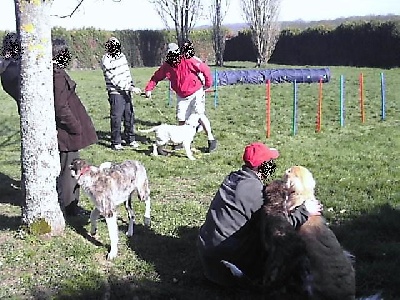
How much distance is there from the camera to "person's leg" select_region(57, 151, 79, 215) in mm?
6473

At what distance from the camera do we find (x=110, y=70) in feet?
34.7

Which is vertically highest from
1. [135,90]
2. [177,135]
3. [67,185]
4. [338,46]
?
[338,46]

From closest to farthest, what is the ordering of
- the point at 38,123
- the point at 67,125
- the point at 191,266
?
the point at 191,266, the point at 38,123, the point at 67,125

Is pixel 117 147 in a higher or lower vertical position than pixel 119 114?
lower

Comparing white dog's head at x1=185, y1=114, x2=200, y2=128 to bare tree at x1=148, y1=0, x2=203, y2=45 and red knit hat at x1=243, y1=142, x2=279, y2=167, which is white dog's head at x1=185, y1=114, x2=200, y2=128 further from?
bare tree at x1=148, y1=0, x2=203, y2=45

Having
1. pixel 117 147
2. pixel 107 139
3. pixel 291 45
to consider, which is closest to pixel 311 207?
pixel 117 147

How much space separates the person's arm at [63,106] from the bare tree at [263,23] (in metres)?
31.4

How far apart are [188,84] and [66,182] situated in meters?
4.35

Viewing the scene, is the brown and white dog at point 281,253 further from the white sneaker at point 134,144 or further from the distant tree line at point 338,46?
the distant tree line at point 338,46

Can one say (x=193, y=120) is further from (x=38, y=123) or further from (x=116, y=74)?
(x=38, y=123)

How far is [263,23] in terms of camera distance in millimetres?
37656

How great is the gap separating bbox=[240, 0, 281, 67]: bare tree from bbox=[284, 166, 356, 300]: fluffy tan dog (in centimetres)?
3351

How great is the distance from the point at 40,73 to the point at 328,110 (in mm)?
10300

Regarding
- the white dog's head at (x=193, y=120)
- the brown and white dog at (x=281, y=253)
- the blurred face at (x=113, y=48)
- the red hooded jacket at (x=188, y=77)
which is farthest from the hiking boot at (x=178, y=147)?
the brown and white dog at (x=281, y=253)
